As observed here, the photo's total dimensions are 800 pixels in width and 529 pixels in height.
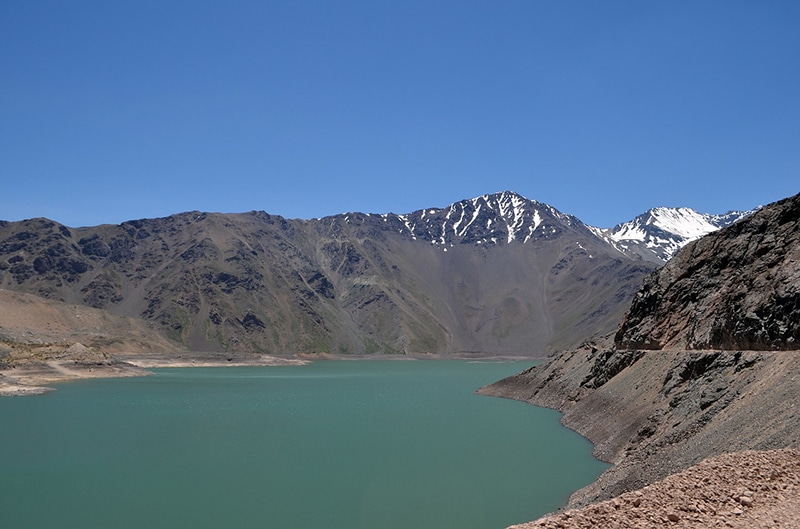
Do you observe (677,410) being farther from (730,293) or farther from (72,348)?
(72,348)

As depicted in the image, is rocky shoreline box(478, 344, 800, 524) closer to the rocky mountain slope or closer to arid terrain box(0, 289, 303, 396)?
the rocky mountain slope

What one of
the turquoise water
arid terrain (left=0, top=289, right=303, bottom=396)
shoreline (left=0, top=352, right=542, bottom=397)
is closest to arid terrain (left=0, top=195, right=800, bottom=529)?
the turquoise water

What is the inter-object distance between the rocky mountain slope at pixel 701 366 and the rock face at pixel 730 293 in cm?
9

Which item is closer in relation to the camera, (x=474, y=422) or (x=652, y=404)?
(x=652, y=404)

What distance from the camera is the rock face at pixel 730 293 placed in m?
33.8

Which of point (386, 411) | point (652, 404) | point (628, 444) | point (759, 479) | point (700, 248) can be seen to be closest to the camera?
point (759, 479)

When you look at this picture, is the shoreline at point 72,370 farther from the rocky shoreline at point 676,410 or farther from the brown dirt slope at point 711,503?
the brown dirt slope at point 711,503

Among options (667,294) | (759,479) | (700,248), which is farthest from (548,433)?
(759,479)

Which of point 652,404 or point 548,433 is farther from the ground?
point 652,404

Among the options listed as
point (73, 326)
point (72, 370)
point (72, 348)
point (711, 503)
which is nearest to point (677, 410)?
point (711, 503)

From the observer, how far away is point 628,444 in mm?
36969

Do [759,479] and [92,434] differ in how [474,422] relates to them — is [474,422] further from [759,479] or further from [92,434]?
[759,479]

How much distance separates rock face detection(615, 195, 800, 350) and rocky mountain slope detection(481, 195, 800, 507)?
9 centimetres

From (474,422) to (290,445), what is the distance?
19304mm
